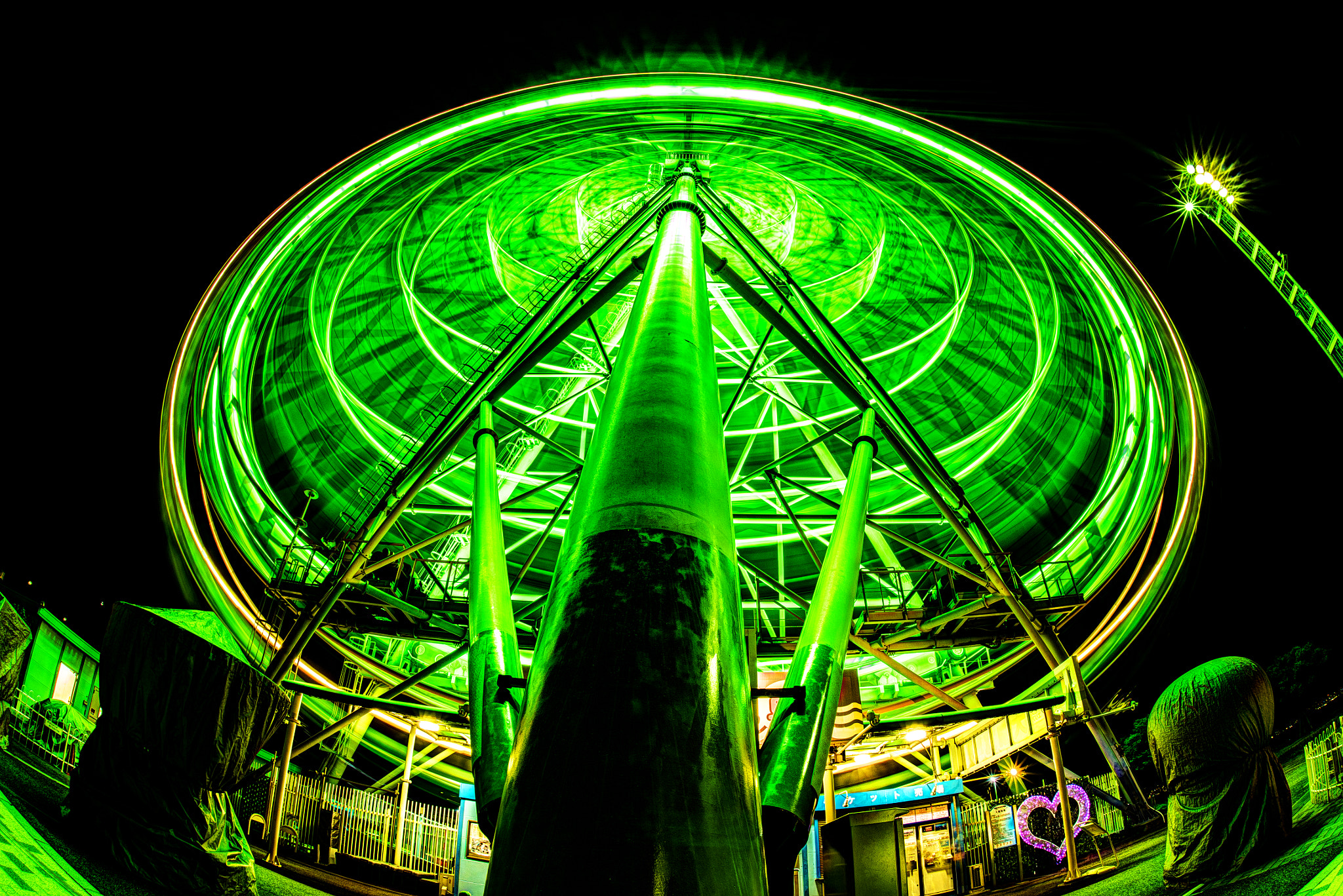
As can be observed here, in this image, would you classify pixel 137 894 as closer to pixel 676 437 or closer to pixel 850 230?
pixel 676 437

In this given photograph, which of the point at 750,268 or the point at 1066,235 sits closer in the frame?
the point at 1066,235

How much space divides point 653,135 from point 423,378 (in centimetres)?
945

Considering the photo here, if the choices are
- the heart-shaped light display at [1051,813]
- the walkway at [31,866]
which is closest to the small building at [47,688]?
the walkway at [31,866]

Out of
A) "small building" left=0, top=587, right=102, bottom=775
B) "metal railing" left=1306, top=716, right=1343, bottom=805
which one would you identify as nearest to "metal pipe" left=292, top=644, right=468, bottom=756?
"small building" left=0, top=587, right=102, bottom=775

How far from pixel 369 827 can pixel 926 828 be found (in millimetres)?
11580

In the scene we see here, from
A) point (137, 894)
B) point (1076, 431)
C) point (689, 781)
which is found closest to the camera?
point (689, 781)

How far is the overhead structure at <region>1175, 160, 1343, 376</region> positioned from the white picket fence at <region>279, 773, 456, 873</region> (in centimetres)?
1791

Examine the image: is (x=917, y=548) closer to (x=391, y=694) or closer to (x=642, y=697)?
(x=391, y=694)

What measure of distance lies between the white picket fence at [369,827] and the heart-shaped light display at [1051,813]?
11673mm

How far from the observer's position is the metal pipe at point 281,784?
1256cm

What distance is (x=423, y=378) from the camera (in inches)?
807

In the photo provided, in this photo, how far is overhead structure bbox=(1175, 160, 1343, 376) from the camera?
411 inches

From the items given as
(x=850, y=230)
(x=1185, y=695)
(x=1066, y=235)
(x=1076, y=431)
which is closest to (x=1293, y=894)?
(x=1185, y=695)

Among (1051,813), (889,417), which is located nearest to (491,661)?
(889,417)
